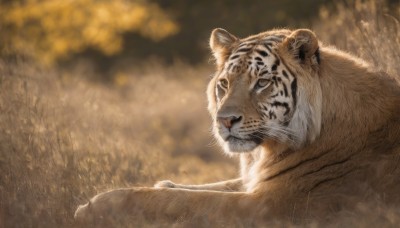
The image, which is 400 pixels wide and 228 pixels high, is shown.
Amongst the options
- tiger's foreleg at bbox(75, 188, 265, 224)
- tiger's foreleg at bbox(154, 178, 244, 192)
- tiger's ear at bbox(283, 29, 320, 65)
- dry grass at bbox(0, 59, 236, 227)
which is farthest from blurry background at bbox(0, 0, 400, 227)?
tiger's ear at bbox(283, 29, 320, 65)

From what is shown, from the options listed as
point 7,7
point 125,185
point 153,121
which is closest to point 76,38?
point 7,7

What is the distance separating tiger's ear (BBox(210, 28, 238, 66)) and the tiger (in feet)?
0.92

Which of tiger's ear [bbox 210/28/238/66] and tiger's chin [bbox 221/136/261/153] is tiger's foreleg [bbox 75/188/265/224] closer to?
tiger's chin [bbox 221/136/261/153]

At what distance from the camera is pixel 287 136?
276 inches

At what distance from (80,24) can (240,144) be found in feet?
60.6

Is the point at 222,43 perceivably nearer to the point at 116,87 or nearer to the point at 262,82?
the point at 262,82

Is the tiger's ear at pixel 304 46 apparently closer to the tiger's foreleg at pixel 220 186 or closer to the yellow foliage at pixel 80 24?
the tiger's foreleg at pixel 220 186

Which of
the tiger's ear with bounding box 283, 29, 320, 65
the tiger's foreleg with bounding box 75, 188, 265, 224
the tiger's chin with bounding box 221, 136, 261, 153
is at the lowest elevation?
the tiger's foreleg with bounding box 75, 188, 265, 224

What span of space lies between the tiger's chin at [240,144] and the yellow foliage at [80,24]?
52.5 ft

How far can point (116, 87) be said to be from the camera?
2239 centimetres

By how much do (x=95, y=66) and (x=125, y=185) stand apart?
20.8 metres

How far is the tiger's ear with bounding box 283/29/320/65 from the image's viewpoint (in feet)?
22.9

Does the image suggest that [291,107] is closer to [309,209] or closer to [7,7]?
[309,209]

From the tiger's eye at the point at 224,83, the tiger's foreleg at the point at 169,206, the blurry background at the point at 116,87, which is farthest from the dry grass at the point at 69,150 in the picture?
the tiger's eye at the point at 224,83
